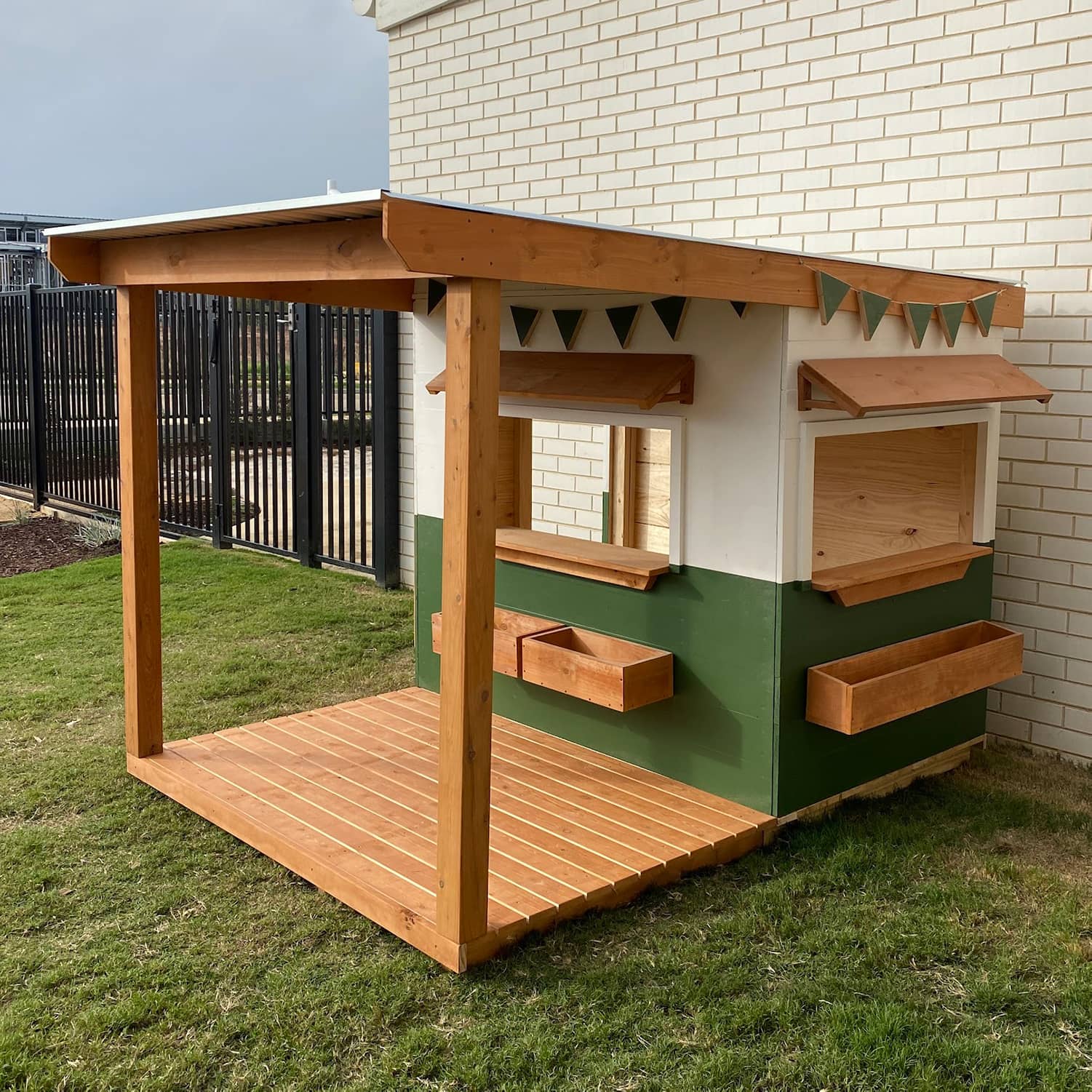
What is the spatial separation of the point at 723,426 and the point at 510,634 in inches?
55.0

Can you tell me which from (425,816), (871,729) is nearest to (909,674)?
(871,729)

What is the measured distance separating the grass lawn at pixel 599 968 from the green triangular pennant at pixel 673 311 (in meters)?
1.88

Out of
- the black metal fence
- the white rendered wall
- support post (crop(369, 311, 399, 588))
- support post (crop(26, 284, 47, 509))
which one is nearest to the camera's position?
the white rendered wall

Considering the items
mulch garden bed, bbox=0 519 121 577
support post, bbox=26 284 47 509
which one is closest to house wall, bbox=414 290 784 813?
mulch garden bed, bbox=0 519 121 577

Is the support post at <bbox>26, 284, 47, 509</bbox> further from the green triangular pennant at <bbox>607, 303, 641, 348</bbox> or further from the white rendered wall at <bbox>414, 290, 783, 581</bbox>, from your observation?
the green triangular pennant at <bbox>607, 303, 641, 348</bbox>

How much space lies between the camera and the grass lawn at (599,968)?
2891 millimetres

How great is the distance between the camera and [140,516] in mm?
4711

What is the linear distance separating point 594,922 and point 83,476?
9231 mm

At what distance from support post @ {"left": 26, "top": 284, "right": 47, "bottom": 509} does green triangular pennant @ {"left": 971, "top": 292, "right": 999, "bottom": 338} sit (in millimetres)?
9868

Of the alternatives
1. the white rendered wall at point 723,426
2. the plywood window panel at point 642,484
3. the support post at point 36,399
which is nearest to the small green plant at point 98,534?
the support post at point 36,399

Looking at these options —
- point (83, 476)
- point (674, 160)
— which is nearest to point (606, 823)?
point (674, 160)

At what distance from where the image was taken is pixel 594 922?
11.8ft

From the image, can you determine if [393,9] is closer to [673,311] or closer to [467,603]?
[673,311]

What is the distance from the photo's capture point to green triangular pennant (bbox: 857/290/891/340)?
4.20m
